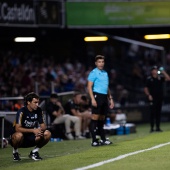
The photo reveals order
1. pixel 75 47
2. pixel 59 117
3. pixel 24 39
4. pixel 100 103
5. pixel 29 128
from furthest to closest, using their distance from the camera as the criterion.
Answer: pixel 75 47 < pixel 24 39 < pixel 59 117 < pixel 100 103 < pixel 29 128

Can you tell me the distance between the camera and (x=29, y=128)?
42.2 ft

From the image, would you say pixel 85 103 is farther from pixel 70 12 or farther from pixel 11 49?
pixel 11 49

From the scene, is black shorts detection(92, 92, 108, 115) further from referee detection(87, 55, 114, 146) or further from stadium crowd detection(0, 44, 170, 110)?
stadium crowd detection(0, 44, 170, 110)

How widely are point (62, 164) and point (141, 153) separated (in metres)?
1.82

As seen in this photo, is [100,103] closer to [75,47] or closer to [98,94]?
[98,94]

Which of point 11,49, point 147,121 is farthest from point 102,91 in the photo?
point 11,49

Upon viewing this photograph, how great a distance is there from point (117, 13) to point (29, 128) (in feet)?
42.2

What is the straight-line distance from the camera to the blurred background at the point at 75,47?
73.9ft

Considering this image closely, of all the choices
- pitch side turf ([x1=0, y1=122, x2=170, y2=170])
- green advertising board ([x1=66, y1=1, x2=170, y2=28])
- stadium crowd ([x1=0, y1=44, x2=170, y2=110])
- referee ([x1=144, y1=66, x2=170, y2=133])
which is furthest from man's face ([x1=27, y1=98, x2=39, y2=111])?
green advertising board ([x1=66, y1=1, x2=170, y2=28])

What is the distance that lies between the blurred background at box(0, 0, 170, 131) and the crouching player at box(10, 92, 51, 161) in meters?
6.55

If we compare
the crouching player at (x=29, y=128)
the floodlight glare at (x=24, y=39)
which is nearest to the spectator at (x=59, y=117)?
the crouching player at (x=29, y=128)

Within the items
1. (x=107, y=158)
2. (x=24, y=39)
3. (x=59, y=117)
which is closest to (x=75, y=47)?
(x=24, y=39)

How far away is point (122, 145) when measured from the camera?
15078 millimetres

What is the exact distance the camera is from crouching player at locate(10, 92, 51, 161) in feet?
41.6
